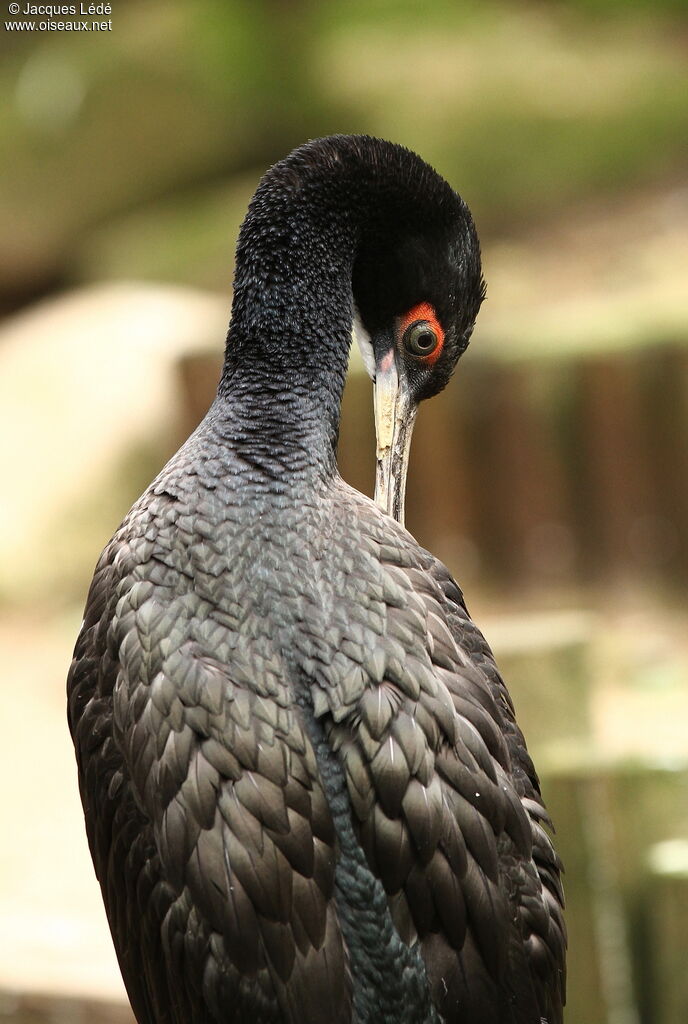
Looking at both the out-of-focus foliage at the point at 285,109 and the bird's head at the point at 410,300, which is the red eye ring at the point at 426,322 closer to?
the bird's head at the point at 410,300

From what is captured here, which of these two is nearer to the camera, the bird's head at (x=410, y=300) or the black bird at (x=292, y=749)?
the black bird at (x=292, y=749)

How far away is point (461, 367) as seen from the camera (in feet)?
23.1

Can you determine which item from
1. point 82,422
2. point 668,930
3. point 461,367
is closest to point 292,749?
point 668,930

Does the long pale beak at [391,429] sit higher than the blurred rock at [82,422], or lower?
lower

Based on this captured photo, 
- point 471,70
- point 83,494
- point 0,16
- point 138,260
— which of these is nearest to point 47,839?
point 83,494

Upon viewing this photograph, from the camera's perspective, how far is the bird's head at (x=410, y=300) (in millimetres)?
2664

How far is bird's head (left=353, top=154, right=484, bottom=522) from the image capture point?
8.74 ft

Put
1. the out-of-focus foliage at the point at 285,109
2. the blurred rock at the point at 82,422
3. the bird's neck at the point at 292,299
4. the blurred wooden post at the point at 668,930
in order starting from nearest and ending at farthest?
1. the bird's neck at the point at 292,299
2. the blurred wooden post at the point at 668,930
3. the blurred rock at the point at 82,422
4. the out-of-focus foliage at the point at 285,109

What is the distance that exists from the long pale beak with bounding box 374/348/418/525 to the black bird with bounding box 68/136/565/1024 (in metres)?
0.32

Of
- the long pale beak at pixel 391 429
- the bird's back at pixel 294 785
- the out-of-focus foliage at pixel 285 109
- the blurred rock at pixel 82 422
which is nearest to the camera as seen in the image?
the bird's back at pixel 294 785

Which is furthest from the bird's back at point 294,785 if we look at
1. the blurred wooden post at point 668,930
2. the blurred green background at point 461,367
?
the blurred wooden post at point 668,930

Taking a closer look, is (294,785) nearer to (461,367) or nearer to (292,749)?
(292,749)

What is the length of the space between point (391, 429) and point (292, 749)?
909 mm

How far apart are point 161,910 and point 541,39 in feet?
31.0
